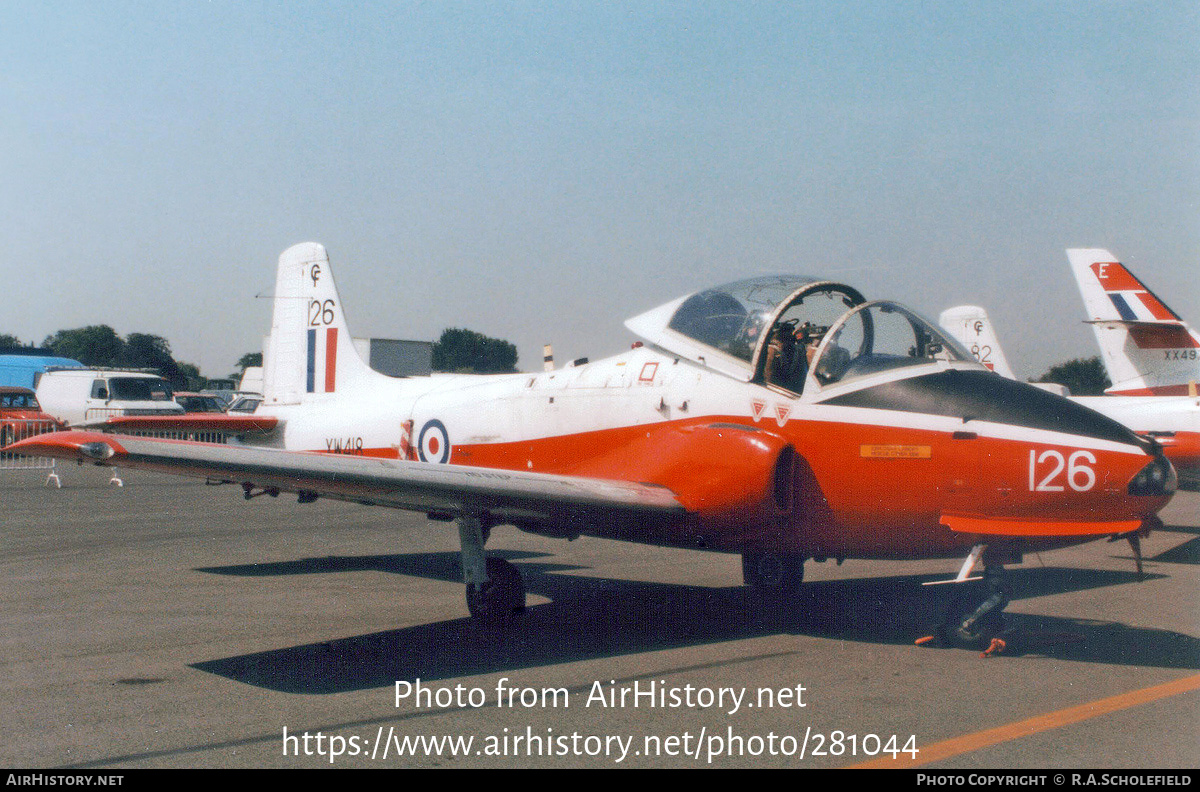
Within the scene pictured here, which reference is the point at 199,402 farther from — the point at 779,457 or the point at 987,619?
the point at 987,619

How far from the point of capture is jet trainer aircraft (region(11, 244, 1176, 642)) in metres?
5.62

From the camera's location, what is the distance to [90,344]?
351 ft

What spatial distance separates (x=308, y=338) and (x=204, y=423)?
4.90 ft

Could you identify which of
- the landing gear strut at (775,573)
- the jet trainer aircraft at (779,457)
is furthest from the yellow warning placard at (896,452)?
the landing gear strut at (775,573)

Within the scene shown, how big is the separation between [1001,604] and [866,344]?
1.88m

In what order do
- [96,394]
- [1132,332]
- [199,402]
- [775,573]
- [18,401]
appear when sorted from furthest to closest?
[199,402], [18,401], [96,394], [1132,332], [775,573]

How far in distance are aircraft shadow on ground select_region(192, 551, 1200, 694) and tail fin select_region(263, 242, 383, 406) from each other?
1.98m

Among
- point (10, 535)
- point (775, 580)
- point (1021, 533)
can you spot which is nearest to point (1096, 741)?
point (1021, 533)

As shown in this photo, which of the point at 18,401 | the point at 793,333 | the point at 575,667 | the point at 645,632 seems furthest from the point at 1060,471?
the point at 18,401

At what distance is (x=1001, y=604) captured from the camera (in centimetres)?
614

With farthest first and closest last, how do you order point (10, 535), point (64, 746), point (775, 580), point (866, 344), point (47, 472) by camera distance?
point (47, 472) < point (10, 535) < point (775, 580) < point (866, 344) < point (64, 746)

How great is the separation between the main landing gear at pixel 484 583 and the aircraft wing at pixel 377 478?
59 centimetres

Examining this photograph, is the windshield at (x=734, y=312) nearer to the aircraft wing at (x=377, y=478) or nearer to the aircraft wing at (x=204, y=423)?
the aircraft wing at (x=377, y=478)
